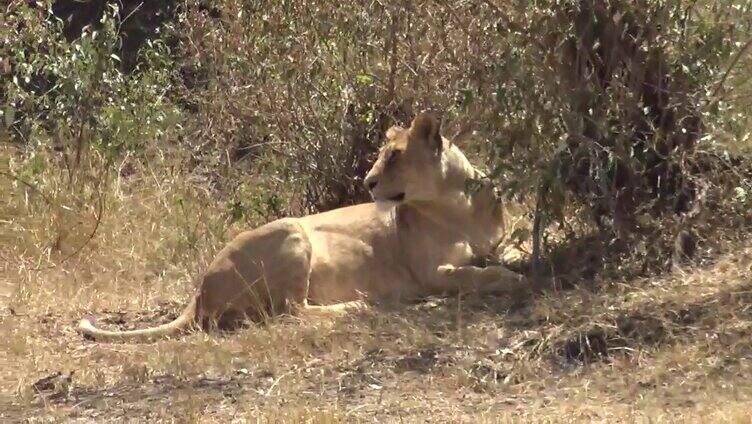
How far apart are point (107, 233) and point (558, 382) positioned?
451 centimetres

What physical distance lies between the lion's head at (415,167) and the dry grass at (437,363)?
0.79 meters

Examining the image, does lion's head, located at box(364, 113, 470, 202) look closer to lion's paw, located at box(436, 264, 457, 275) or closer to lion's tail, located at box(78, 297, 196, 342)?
lion's paw, located at box(436, 264, 457, 275)

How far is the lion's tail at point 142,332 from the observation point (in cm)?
732

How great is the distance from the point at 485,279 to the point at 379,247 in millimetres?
803

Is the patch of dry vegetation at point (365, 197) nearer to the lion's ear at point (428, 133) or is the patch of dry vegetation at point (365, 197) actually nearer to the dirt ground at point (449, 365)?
the dirt ground at point (449, 365)

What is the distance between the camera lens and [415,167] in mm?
7895

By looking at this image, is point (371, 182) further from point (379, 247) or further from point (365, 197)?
point (365, 197)

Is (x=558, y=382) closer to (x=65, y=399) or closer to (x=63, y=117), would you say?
(x=65, y=399)

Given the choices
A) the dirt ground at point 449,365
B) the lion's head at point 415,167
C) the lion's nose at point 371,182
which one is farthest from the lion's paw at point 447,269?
the lion's nose at point 371,182

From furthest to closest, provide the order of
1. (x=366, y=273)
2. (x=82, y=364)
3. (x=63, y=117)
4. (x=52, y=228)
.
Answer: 1. (x=63, y=117)
2. (x=52, y=228)
3. (x=366, y=273)
4. (x=82, y=364)

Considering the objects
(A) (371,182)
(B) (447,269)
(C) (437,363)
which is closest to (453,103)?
(A) (371,182)

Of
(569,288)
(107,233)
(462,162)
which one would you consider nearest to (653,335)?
(569,288)

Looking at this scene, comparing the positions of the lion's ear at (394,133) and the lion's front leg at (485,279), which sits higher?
the lion's ear at (394,133)

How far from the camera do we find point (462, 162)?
8039 mm
